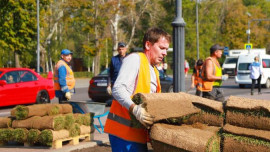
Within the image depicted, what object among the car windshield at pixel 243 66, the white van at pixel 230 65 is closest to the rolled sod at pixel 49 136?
the car windshield at pixel 243 66

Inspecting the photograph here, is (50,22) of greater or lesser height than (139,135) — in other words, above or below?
above

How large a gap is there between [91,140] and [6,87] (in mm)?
7999

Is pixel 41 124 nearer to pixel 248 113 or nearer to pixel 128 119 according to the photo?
pixel 128 119

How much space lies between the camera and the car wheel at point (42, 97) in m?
17.0

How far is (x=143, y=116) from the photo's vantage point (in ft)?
11.5

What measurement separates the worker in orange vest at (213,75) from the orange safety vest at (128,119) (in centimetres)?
461

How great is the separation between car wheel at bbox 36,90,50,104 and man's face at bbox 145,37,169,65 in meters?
13.4

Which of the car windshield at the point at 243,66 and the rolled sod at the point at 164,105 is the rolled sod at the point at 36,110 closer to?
the rolled sod at the point at 164,105

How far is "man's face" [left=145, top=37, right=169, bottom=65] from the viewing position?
156 inches

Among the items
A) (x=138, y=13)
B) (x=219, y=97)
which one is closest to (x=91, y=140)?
(x=219, y=97)

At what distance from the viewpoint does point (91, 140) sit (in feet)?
28.3

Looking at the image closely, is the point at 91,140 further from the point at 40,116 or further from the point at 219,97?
the point at 219,97

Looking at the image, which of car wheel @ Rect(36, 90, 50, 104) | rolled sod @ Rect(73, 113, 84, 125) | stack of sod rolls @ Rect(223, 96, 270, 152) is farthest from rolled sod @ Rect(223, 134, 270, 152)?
car wheel @ Rect(36, 90, 50, 104)

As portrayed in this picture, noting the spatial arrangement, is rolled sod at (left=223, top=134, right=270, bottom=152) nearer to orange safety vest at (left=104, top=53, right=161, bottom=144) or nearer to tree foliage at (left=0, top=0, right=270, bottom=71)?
orange safety vest at (left=104, top=53, right=161, bottom=144)
